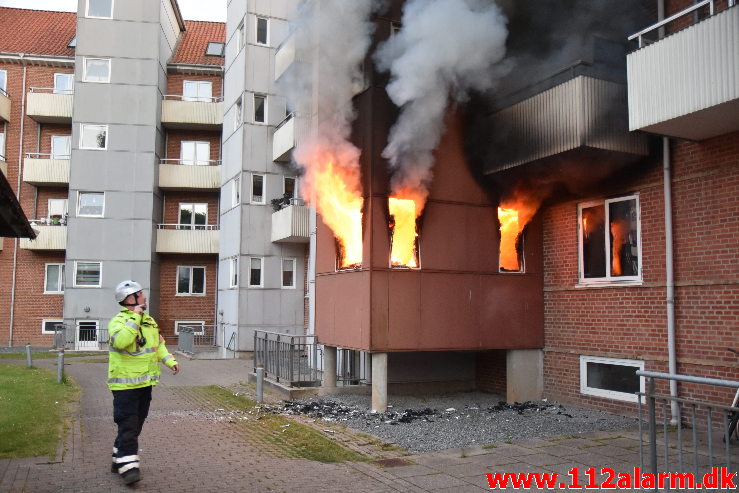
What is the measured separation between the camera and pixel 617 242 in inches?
384

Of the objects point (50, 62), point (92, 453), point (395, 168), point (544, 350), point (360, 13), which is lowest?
point (92, 453)

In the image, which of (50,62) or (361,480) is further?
(50,62)

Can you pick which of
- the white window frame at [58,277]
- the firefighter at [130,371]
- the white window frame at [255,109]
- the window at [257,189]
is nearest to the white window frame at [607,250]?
the firefighter at [130,371]

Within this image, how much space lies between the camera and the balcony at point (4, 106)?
86.9ft

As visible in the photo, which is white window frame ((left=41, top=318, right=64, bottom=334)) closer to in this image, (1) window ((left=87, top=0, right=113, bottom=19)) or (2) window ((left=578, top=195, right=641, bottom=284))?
(1) window ((left=87, top=0, right=113, bottom=19))

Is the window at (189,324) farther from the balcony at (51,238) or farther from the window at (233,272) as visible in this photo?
A: the balcony at (51,238)

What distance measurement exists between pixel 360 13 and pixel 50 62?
22236 mm

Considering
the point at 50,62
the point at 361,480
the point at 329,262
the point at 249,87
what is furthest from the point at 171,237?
the point at 361,480

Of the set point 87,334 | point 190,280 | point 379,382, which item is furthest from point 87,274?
point 379,382

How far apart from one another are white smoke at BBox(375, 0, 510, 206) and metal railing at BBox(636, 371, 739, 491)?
15.6ft

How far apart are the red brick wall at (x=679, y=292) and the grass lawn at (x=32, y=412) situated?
7450 mm

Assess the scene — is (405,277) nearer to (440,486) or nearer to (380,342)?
(380,342)

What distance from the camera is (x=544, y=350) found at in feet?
35.7

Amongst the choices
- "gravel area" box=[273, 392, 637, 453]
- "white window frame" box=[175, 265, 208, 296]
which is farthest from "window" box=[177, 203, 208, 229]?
"gravel area" box=[273, 392, 637, 453]
